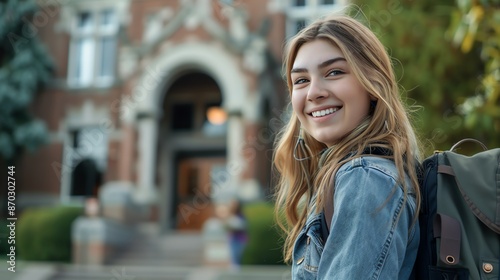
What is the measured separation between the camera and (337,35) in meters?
1.43

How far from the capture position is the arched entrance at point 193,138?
15016 millimetres

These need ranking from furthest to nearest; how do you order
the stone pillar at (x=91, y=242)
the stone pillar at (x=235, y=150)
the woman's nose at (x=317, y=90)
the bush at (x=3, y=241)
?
the stone pillar at (x=235, y=150) < the stone pillar at (x=91, y=242) < the bush at (x=3, y=241) < the woman's nose at (x=317, y=90)

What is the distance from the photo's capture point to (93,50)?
1683 centimetres

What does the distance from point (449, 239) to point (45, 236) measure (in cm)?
1177

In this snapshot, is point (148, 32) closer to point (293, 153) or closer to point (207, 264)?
point (207, 264)

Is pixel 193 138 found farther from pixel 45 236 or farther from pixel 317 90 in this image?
pixel 317 90

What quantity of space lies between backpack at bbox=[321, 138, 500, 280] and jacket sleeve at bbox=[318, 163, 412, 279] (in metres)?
0.08

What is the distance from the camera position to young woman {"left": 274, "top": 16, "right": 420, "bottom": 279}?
119cm

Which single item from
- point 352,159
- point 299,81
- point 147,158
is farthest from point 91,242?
point 352,159

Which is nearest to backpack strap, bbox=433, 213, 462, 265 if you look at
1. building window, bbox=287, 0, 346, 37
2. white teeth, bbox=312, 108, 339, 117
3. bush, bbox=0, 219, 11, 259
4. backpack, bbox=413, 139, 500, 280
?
backpack, bbox=413, 139, 500, 280

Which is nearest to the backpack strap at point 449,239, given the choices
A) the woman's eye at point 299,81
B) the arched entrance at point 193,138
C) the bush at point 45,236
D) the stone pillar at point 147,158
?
the woman's eye at point 299,81

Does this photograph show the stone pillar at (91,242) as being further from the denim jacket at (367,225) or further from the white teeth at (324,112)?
the denim jacket at (367,225)

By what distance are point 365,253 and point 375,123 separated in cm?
36

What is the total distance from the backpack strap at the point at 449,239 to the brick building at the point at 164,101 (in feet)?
34.2
